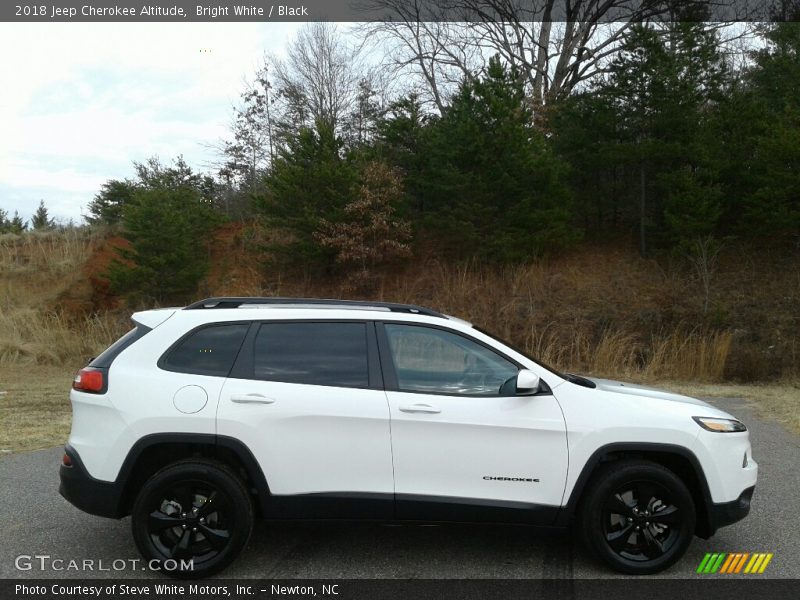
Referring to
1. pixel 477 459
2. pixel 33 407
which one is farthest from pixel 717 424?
pixel 33 407

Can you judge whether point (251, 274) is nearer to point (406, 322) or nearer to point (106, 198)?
point (106, 198)

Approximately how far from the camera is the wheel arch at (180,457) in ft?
14.2

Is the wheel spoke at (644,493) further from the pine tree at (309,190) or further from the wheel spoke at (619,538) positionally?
the pine tree at (309,190)

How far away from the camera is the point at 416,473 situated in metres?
4.31

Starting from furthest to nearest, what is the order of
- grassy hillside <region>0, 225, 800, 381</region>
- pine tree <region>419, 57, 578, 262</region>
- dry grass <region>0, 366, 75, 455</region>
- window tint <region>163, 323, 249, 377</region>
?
pine tree <region>419, 57, 578, 262</region>
grassy hillside <region>0, 225, 800, 381</region>
dry grass <region>0, 366, 75, 455</region>
window tint <region>163, 323, 249, 377</region>

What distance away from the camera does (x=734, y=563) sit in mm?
4625

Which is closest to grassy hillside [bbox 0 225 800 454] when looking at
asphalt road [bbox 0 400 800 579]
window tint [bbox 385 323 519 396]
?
asphalt road [bbox 0 400 800 579]

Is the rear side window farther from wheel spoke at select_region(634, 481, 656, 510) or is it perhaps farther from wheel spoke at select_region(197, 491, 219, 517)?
wheel spoke at select_region(634, 481, 656, 510)

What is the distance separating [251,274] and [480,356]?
21490 mm

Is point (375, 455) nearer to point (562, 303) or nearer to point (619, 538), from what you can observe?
point (619, 538)

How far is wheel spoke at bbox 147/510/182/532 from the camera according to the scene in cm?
428

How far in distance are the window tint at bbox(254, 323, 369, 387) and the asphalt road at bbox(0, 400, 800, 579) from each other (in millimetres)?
1240

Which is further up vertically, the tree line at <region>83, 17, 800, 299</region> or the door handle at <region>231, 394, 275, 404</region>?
the tree line at <region>83, 17, 800, 299</region>

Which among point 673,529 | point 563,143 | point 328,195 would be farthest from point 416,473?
point 563,143
